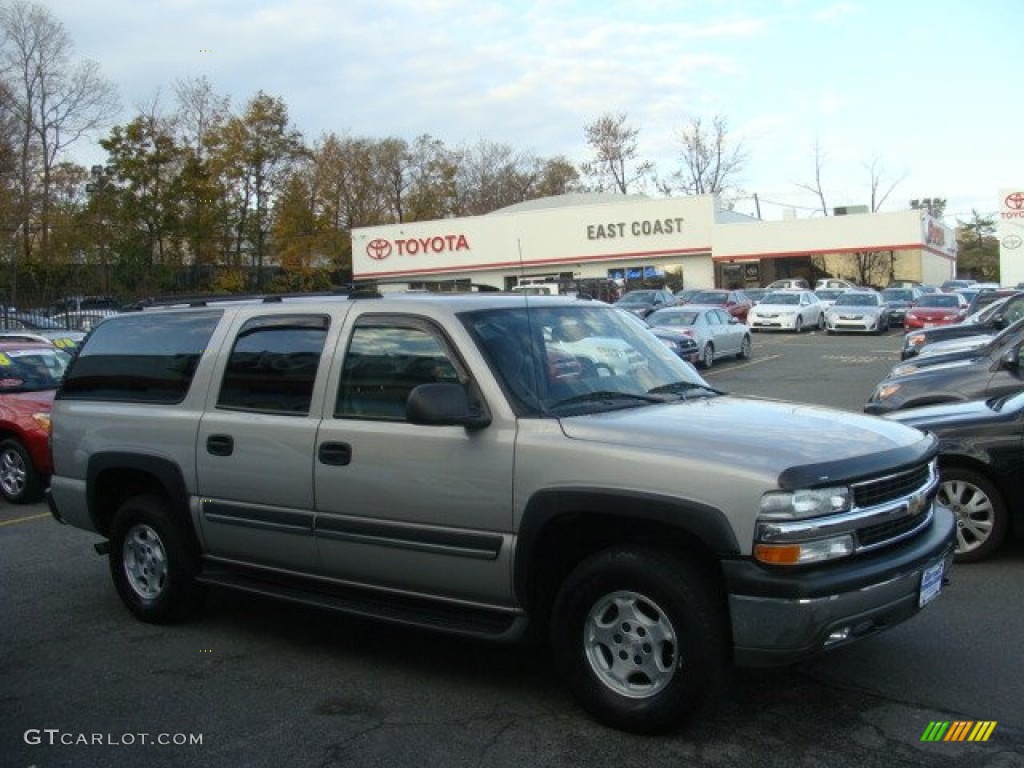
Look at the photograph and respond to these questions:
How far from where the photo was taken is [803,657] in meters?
3.77

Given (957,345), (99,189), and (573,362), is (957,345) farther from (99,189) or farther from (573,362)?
(99,189)

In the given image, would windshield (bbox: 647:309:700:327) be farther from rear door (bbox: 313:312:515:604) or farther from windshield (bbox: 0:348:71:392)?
rear door (bbox: 313:312:515:604)

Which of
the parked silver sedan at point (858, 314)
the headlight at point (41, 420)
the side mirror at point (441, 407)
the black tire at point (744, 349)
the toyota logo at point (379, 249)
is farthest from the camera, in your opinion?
the toyota logo at point (379, 249)

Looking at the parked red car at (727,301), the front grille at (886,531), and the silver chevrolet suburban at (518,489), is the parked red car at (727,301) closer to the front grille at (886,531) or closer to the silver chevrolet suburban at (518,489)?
the silver chevrolet suburban at (518,489)

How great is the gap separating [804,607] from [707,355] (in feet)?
67.7

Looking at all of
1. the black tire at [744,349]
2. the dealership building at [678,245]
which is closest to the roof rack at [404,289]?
the black tire at [744,349]

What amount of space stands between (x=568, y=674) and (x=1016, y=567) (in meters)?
3.72

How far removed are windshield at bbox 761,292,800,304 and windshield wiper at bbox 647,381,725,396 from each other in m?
32.0

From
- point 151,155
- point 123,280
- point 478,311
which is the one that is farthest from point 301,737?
point 151,155

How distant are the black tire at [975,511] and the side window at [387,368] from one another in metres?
3.67

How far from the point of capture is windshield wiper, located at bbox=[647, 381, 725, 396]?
16.3ft

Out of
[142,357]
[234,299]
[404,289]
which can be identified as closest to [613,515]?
[404,289]

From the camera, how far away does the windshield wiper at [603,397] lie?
4.57m

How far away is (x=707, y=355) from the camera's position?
78.5ft
